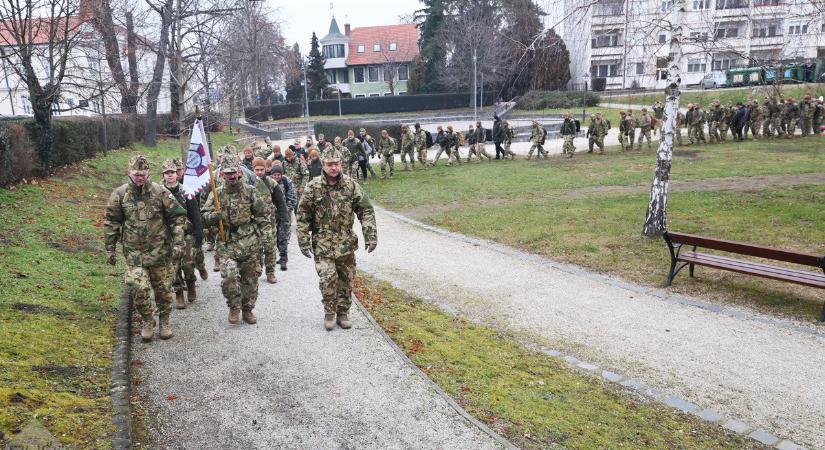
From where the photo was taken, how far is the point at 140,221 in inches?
275

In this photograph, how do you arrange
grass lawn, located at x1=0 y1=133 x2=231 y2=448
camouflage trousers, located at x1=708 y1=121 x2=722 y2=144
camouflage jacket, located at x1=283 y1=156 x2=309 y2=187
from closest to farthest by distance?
grass lawn, located at x1=0 y1=133 x2=231 y2=448 → camouflage jacket, located at x1=283 y1=156 x2=309 y2=187 → camouflage trousers, located at x1=708 y1=121 x2=722 y2=144

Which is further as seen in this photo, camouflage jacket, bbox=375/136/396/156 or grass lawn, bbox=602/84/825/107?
grass lawn, bbox=602/84/825/107

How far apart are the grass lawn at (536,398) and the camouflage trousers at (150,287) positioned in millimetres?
2600

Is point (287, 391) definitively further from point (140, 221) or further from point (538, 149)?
point (538, 149)

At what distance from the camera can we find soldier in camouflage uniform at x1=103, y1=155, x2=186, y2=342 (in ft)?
22.8

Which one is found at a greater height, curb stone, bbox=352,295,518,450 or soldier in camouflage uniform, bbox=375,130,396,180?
soldier in camouflage uniform, bbox=375,130,396,180

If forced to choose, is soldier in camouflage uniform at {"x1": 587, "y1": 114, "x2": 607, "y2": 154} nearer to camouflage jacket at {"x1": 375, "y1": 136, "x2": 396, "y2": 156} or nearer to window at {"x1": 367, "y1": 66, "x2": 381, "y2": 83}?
camouflage jacket at {"x1": 375, "y1": 136, "x2": 396, "y2": 156}

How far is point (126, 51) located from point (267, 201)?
72.3ft

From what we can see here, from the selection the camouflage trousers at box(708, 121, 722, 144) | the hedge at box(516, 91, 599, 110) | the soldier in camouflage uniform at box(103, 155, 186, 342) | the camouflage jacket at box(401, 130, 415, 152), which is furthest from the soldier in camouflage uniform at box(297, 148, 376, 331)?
the hedge at box(516, 91, 599, 110)

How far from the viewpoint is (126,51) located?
1054 inches

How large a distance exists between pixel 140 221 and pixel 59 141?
41.0 ft

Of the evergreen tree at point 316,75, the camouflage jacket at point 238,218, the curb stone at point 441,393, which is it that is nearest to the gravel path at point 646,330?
the curb stone at point 441,393

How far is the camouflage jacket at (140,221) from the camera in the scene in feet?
22.8

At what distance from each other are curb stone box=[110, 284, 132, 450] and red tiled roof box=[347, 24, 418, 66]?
67.8 meters
